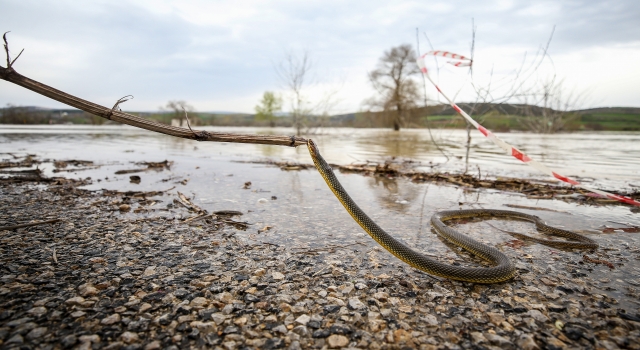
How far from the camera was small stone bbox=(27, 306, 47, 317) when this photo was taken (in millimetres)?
1937

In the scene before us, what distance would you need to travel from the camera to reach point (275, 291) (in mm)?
2410

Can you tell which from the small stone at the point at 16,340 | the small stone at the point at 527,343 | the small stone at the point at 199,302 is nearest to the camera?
the small stone at the point at 16,340

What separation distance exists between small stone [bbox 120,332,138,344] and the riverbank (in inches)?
0.4

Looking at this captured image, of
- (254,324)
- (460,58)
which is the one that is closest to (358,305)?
(254,324)

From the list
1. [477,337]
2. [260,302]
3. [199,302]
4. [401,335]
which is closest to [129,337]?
[199,302]

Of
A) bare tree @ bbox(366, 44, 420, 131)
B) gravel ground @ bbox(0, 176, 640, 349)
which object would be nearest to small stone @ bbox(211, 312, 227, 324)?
gravel ground @ bbox(0, 176, 640, 349)

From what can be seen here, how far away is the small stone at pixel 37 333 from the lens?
1747 mm

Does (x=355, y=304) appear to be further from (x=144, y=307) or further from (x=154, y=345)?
(x=144, y=307)

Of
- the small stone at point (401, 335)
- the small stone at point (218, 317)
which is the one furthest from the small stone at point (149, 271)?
the small stone at point (401, 335)

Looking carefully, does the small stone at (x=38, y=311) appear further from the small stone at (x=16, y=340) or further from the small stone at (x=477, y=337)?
the small stone at (x=477, y=337)

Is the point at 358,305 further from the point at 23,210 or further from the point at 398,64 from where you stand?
the point at 398,64

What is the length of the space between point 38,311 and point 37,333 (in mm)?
256

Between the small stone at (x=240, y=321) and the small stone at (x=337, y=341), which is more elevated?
the small stone at (x=240, y=321)

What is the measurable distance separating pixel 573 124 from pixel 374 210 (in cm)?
5119
